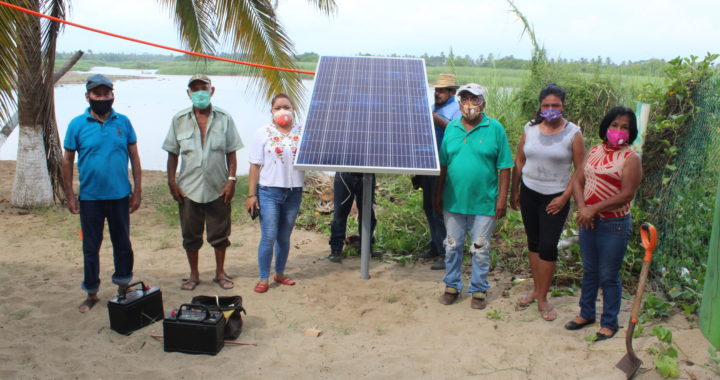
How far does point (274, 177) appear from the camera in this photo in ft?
17.0

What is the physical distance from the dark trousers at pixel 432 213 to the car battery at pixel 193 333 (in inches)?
102

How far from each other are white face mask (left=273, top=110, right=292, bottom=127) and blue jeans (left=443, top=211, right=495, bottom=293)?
1.62m

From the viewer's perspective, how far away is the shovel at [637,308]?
368 cm

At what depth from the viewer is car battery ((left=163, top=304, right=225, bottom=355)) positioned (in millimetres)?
4188

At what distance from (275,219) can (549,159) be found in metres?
2.40

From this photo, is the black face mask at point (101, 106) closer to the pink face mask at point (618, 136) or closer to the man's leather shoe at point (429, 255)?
the man's leather shoe at point (429, 255)

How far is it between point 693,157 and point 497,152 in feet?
5.53

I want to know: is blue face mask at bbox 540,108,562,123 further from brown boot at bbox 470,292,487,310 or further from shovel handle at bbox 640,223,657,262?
brown boot at bbox 470,292,487,310

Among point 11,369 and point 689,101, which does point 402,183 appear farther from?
point 11,369

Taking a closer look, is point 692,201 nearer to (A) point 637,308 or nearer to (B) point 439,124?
(A) point 637,308

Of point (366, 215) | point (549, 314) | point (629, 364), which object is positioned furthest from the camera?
point (366, 215)

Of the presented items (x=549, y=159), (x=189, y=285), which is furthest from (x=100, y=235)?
(x=549, y=159)

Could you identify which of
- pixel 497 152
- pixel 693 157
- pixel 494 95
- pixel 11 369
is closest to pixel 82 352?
pixel 11 369

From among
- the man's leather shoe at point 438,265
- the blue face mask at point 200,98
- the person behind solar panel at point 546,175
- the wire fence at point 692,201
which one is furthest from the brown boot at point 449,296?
the blue face mask at point 200,98
